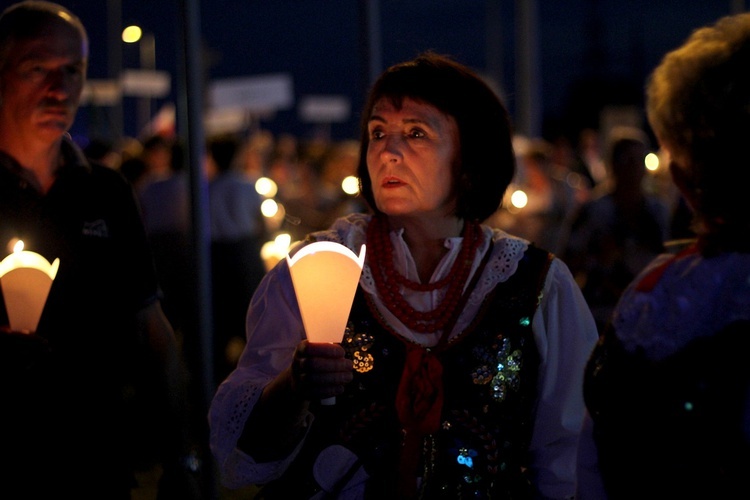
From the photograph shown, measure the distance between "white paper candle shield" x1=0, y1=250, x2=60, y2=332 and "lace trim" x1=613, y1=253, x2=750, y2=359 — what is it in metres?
1.66

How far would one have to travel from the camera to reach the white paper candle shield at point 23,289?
284 cm

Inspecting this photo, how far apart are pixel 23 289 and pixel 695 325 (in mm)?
1851

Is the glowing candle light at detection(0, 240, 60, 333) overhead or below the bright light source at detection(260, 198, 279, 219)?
overhead

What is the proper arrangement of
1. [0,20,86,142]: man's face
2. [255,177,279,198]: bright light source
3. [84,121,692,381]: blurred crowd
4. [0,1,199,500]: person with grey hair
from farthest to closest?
[255,177,279,198]: bright light source
[84,121,692,381]: blurred crowd
[0,20,86,142]: man's face
[0,1,199,500]: person with grey hair

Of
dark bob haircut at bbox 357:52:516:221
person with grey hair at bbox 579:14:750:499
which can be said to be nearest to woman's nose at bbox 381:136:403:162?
dark bob haircut at bbox 357:52:516:221

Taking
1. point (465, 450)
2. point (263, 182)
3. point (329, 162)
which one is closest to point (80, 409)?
point (465, 450)

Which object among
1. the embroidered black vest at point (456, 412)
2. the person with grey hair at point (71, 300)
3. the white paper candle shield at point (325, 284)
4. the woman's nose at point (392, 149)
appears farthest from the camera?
the person with grey hair at point (71, 300)

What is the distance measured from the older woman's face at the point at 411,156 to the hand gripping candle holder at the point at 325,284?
60cm

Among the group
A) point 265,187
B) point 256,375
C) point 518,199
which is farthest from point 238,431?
point 265,187

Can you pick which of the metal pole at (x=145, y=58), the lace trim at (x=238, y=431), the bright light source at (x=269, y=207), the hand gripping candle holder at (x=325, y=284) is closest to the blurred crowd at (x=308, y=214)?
the bright light source at (x=269, y=207)

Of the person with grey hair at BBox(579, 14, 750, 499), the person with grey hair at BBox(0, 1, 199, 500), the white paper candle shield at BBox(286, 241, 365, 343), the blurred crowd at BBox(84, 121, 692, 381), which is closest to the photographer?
the person with grey hair at BBox(579, 14, 750, 499)

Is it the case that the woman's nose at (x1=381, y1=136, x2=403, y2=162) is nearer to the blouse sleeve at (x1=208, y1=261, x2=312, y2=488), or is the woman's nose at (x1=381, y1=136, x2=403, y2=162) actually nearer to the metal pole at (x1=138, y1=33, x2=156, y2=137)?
the blouse sleeve at (x1=208, y1=261, x2=312, y2=488)

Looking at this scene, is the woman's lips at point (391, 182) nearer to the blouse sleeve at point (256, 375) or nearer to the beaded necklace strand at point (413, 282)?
the beaded necklace strand at point (413, 282)

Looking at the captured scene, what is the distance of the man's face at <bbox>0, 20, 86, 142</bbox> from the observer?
361cm
